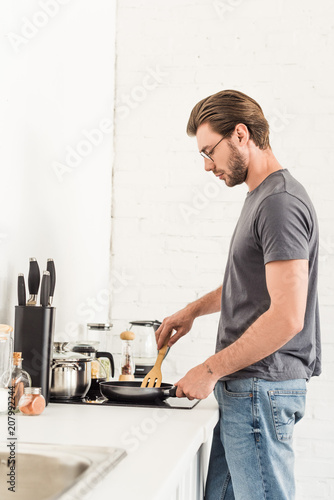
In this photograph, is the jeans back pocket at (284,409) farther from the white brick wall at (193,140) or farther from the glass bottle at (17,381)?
the white brick wall at (193,140)

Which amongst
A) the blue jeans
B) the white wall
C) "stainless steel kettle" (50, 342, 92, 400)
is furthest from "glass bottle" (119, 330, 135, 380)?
the blue jeans

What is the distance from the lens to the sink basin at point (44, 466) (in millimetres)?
1112

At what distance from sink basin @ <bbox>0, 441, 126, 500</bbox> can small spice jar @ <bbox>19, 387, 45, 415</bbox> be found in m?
0.35

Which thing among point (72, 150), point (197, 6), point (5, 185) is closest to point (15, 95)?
point (5, 185)

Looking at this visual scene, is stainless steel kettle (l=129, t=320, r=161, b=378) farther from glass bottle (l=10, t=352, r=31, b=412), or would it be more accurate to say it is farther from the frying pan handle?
glass bottle (l=10, t=352, r=31, b=412)

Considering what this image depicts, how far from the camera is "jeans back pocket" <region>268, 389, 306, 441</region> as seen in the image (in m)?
1.55

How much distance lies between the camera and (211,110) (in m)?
1.82

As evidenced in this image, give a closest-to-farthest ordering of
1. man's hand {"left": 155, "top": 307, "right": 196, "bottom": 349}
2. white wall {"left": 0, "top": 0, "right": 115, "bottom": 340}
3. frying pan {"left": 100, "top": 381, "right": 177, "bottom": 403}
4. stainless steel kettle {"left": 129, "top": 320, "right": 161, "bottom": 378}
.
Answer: frying pan {"left": 100, "top": 381, "right": 177, "bottom": 403}, white wall {"left": 0, "top": 0, "right": 115, "bottom": 340}, man's hand {"left": 155, "top": 307, "right": 196, "bottom": 349}, stainless steel kettle {"left": 129, "top": 320, "right": 161, "bottom": 378}

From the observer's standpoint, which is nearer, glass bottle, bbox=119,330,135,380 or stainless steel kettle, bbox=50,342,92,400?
stainless steel kettle, bbox=50,342,92,400

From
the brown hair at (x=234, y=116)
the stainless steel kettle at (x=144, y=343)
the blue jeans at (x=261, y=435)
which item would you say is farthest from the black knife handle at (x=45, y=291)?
the stainless steel kettle at (x=144, y=343)

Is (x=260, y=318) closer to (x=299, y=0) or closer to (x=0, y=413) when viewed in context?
(x=0, y=413)

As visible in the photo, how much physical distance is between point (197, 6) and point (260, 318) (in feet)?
6.36

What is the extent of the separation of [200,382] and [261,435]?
20 centimetres

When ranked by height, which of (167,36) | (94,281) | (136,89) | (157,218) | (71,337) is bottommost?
(71,337)
